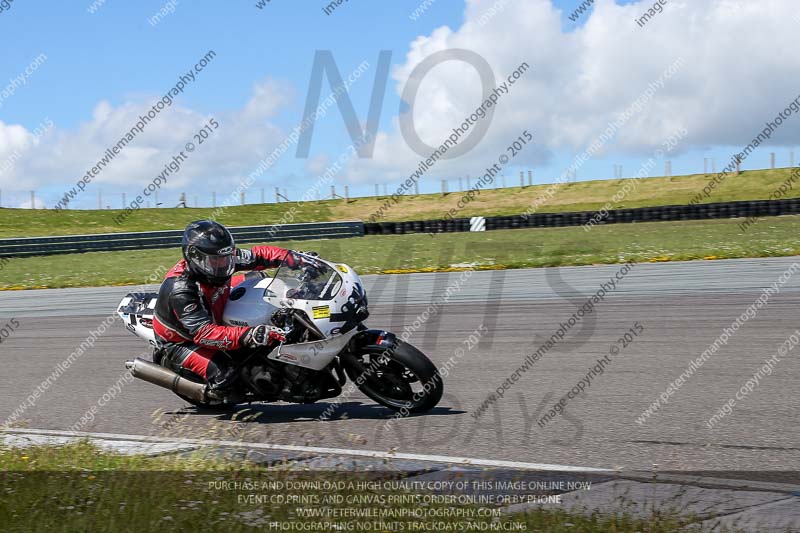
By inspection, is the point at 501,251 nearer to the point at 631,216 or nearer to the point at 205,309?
the point at 631,216

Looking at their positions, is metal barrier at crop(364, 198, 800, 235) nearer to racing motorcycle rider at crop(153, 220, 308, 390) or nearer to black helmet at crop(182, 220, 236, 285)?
racing motorcycle rider at crop(153, 220, 308, 390)

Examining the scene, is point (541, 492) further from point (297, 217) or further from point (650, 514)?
point (297, 217)

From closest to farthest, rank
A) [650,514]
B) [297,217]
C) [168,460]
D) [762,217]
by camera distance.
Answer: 1. [650,514]
2. [168,460]
3. [762,217]
4. [297,217]

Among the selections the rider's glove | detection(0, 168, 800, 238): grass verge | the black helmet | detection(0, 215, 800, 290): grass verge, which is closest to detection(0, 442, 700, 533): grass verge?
the rider's glove

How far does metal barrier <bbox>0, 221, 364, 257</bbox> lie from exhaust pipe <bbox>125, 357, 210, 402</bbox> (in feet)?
79.8

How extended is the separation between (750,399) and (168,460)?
4.37 m

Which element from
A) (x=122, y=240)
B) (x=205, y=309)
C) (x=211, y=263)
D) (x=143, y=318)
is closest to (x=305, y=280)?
(x=211, y=263)

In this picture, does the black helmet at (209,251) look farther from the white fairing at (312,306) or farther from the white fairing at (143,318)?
the white fairing at (143,318)

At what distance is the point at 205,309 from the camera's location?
7.24 m

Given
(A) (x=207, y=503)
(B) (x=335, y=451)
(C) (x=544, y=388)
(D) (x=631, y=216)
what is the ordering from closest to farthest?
(A) (x=207, y=503) → (B) (x=335, y=451) → (C) (x=544, y=388) → (D) (x=631, y=216)

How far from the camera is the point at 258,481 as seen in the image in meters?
5.11

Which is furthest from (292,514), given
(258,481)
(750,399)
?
(750,399)

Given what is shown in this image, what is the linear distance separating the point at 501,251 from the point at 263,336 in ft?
60.9

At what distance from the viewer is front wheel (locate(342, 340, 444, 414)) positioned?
273 inches
